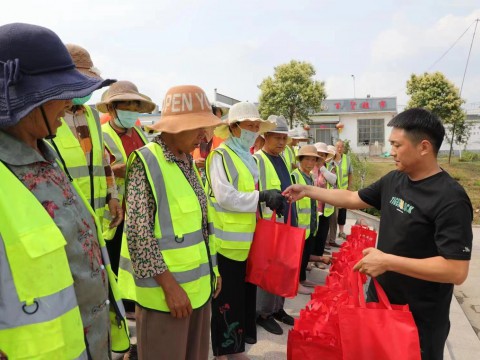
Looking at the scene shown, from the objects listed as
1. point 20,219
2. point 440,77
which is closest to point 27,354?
point 20,219

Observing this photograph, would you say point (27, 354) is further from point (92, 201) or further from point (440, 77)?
point (440, 77)

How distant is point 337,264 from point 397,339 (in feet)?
5.89

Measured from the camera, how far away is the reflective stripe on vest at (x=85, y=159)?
2451 millimetres

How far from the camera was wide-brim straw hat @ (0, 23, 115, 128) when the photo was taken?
3.59 ft

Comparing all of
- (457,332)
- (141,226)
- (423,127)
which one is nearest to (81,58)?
(141,226)

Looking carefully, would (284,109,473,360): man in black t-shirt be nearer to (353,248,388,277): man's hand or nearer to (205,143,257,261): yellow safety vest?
(353,248,388,277): man's hand

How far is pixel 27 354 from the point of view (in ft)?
3.38

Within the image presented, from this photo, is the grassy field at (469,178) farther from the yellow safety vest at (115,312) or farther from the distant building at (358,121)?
the distant building at (358,121)

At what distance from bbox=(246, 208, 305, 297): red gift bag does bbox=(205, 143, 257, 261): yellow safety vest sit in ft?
0.29

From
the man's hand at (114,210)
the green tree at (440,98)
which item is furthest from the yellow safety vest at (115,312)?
the green tree at (440,98)

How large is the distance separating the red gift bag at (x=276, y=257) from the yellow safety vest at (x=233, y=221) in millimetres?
89

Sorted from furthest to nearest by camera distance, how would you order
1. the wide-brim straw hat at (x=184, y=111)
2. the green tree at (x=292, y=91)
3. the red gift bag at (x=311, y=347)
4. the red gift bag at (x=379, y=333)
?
the green tree at (x=292, y=91) → the red gift bag at (x=311, y=347) → the wide-brim straw hat at (x=184, y=111) → the red gift bag at (x=379, y=333)

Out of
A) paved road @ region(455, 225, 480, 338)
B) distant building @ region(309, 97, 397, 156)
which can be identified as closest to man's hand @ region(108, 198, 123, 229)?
paved road @ region(455, 225, 480, 338)

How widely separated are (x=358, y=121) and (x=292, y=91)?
1581 cm
